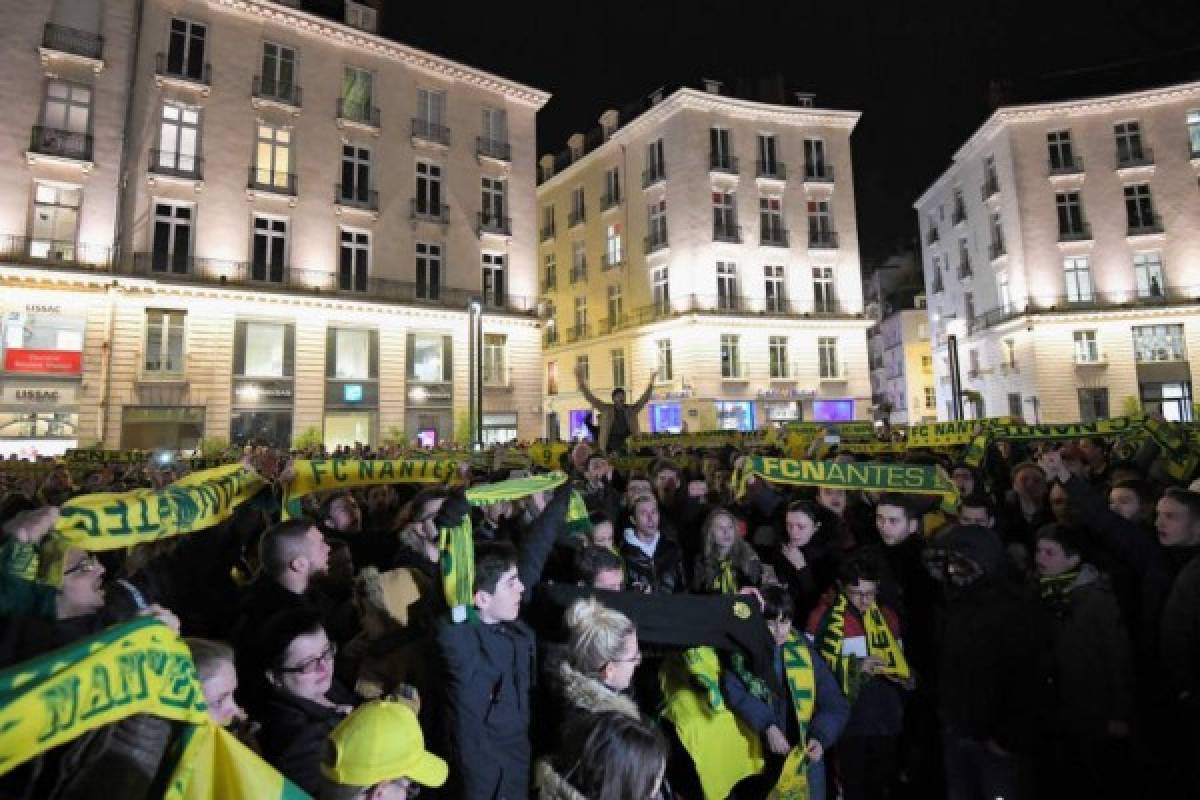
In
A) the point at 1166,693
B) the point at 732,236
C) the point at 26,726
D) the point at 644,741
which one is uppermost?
the point at 732,236

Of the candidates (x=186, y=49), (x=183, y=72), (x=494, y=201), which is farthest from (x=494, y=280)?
(x=186, y=49)

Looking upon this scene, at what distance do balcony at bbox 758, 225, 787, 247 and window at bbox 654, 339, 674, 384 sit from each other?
8549 mm

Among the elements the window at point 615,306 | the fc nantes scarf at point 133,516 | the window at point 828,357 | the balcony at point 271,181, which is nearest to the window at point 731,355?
the window at point 828,357

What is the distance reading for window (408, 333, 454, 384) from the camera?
107 feet

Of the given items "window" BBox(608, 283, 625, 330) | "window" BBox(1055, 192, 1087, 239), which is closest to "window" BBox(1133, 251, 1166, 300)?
"window" BBox(1055, 192, 1087, 239)

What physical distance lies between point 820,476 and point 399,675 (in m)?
4.12

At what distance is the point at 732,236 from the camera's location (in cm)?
4097

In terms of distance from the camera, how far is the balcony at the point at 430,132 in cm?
3391

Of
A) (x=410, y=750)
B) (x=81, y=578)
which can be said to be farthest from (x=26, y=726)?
(x=81, y=578)

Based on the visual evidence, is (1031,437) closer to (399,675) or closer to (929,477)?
(929,477)

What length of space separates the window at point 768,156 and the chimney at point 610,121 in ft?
32.7

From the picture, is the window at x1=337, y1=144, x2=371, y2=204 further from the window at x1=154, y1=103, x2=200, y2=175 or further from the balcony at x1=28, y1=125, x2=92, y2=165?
the balcony at x1=28, y1=125, x2=92, y2=165

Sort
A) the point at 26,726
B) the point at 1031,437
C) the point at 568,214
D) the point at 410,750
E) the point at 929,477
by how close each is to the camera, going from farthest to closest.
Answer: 1. the point at 568,214
2. the point at 1031,437
3. the point at 929,477
4. the point at 410,750
5. the point at 26,726

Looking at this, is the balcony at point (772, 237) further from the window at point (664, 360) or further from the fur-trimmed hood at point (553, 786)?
the fur-trimmed hood at point (553, 786)
